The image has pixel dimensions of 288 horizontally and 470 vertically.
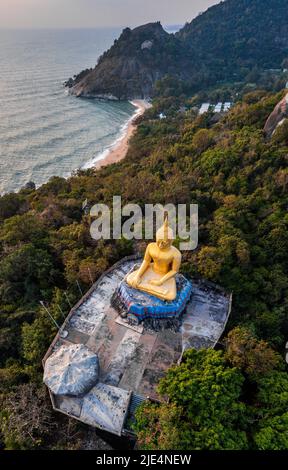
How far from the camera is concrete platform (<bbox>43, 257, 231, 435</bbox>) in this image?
14305mm

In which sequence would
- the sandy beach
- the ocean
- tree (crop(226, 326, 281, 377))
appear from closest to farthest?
tree (crop(226, 326, 281, 377)), the ocean, the sandy beach

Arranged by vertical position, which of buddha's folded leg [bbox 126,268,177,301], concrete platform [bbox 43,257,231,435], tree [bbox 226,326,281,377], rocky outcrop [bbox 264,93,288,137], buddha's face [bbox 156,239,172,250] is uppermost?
rocky outcrop [bbox 264,93,288,137]

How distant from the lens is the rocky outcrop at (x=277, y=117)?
32941mm

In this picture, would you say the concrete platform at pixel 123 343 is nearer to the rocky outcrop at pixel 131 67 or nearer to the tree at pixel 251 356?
the tree at pixel 251 356

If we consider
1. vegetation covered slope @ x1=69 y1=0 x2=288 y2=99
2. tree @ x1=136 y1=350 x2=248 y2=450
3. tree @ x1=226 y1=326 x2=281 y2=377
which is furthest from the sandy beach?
tree @ x1=136 y1=350 x2=248 y2=450

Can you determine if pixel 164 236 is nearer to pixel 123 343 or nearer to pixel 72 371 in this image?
pixel 123 343

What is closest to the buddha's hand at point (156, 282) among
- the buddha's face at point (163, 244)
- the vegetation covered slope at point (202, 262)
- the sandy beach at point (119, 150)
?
the buddha's face at point (163, 244)

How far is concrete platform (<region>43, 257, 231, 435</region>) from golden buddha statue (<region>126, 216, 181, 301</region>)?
1947 millimetres

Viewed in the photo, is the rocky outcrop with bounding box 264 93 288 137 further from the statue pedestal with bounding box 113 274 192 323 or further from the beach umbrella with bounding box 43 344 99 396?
the beach umbrella with bounding box 43 344 99 396

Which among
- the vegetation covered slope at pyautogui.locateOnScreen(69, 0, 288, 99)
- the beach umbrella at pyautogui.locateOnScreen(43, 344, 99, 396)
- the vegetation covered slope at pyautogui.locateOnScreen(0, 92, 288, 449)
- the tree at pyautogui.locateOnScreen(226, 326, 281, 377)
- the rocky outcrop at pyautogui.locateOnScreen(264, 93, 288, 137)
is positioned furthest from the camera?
the vegetation covered slope at pyautogui.locateOnScreen(69, 0, 288, 99)

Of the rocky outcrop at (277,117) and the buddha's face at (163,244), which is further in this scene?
the rocky outcrop at (277,117)

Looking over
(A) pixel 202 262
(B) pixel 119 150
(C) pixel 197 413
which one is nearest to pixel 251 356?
(C) pixel 197 413

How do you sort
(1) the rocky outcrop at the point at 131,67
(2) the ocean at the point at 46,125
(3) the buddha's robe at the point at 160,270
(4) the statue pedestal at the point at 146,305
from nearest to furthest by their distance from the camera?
(3) the buddha's robe at the point at 160,270 < (4) the statue pedestal at the point at 146,305 < (2) the ocean at the point at 46,125 < (1) the rocky outcrop at the point at 131,67

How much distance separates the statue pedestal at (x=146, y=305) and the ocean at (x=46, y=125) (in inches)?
1304
